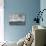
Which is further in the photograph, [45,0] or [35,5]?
[35,5]

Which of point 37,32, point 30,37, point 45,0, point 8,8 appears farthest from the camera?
Result: point 8,8

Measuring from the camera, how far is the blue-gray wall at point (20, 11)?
4988mm

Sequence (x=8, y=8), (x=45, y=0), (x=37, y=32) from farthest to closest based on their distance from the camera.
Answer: (x=8, y=8) < (x=45, y=0) < (x=37, y=32)

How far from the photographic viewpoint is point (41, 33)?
2363 mm

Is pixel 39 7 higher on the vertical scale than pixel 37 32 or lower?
higher

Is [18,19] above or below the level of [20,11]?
below

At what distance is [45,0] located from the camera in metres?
4.23

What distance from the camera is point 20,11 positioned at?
502 cm

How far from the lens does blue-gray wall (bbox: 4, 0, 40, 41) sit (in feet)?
16.4

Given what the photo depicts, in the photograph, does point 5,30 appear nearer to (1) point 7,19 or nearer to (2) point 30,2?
(1) point 7,19

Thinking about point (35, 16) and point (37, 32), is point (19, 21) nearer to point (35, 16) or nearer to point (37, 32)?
point (35, 16)

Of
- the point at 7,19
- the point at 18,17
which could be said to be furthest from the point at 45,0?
the point at 7,19

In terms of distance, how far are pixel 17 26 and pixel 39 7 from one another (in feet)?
3.57

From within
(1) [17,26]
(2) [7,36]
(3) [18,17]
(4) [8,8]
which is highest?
(4) [8,8]
